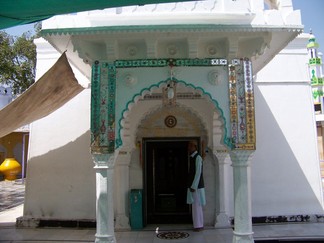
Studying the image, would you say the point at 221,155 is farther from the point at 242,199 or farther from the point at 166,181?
the point at 242,199

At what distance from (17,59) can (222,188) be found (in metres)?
14.3

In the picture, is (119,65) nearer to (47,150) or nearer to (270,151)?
(47,150)

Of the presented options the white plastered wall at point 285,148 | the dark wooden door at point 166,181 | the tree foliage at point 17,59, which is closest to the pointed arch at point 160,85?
the dark wooden door at point 166,181

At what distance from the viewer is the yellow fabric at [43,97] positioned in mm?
4797

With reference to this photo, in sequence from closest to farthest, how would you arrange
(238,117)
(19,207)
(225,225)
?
(238,117), (225,225), (19,207)

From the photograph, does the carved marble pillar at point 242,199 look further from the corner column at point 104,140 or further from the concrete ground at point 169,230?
the corner column at point 104,140

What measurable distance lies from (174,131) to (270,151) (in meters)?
1.93

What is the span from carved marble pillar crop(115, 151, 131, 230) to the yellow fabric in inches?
57.5

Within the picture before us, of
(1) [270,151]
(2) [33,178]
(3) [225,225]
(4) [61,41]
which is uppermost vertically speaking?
(4) [61,41]

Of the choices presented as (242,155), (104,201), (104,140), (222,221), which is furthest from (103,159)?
(222,221)

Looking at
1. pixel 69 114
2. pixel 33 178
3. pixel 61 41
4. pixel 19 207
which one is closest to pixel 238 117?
pixel 61 41

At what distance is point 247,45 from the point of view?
4488 millimetres

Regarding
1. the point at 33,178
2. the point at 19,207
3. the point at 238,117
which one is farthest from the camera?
the point at 19,207

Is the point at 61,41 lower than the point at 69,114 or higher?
higher
